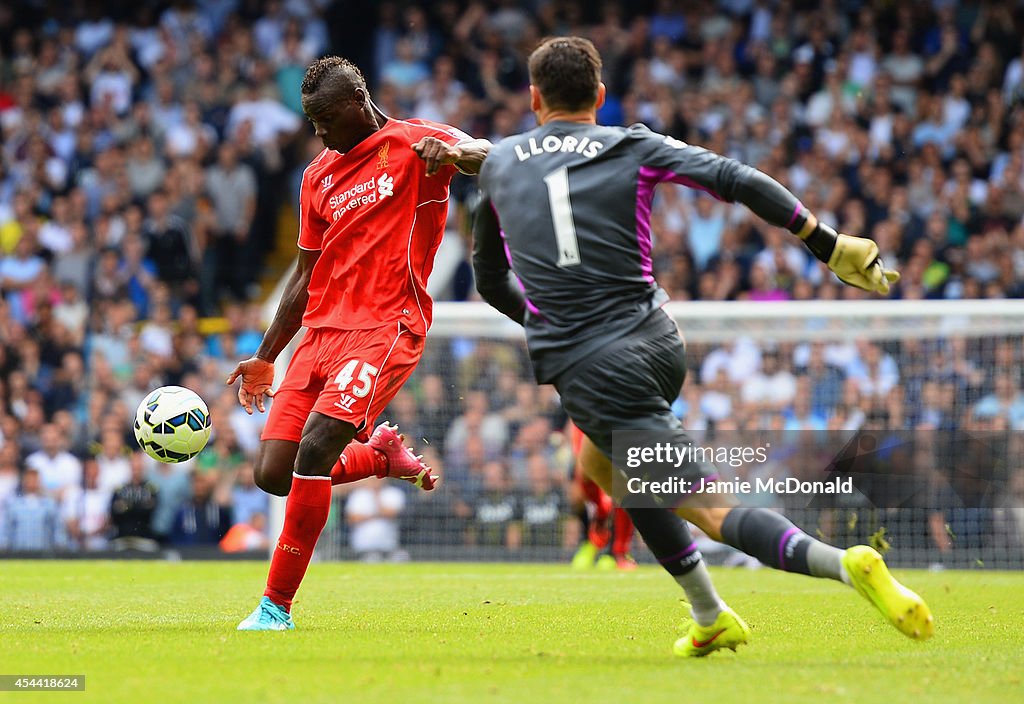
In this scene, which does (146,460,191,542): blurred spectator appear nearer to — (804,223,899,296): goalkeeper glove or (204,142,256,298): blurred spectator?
(204,142,256,298): blurred spectator

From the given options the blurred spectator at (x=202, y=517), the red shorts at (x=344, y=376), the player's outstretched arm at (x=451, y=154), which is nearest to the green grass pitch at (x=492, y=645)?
the red shorts at (x=344, y=376)

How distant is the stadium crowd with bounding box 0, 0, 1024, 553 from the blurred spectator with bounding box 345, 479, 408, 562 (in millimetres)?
141

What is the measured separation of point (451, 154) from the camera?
682cm

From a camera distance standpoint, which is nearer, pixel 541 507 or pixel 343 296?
pixel 343 296

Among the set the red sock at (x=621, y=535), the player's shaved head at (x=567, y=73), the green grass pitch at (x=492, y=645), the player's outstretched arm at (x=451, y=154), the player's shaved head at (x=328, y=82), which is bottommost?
the red sock at (x=621, y=535)

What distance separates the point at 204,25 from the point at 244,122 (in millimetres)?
2923

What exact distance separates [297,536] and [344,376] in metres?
0.80

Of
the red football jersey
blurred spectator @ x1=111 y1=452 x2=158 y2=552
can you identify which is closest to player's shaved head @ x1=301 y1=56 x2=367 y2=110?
the red football jersey

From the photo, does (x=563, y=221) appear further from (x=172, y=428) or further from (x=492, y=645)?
(x=172, y=428)

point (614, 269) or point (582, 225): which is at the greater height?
point (582, 225)

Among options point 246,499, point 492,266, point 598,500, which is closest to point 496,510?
point 598,500

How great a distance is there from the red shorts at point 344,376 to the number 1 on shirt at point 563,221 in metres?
1.59

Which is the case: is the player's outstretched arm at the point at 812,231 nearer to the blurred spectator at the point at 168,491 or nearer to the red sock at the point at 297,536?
the red sock at the point at 297,536

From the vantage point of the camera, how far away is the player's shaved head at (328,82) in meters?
7.23
